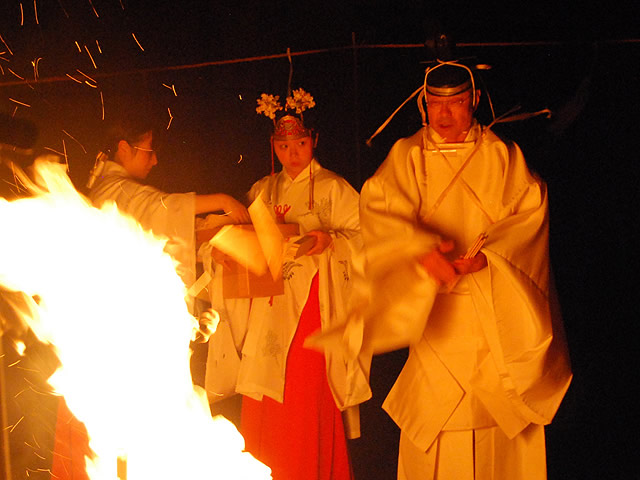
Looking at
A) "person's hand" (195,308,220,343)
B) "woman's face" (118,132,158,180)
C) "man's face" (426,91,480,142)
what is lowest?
"person's hand" (195,308,220,343)

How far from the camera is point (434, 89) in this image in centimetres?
261

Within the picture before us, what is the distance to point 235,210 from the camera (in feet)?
10.7

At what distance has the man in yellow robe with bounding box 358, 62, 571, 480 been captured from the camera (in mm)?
2477

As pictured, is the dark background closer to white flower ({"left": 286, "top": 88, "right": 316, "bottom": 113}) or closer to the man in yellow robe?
white flower ({"left": 286, "top": 88, "right": 316, "bottom": 113})

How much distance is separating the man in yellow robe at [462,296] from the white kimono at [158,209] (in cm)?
97

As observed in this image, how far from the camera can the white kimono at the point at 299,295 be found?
3117mm

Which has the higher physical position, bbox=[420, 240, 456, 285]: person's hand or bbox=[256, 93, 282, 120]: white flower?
bbox=[256, 93, 282, 120]: white flower

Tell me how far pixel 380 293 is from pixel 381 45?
1457 mm

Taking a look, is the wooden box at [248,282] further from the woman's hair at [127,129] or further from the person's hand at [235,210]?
the woman's hair at [127,129]

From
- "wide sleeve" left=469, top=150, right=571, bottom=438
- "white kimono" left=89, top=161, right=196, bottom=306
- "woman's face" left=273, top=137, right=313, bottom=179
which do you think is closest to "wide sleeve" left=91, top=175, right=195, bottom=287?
"white kimono" left=89, top=161, right=196, bottom=306

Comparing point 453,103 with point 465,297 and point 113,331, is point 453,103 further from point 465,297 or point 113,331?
point 113,331

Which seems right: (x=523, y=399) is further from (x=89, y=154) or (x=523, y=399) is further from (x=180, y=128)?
(x=89, y=154)

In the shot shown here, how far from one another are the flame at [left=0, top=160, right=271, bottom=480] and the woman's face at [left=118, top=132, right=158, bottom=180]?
0.98m

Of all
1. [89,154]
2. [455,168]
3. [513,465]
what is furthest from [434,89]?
[89,154]
